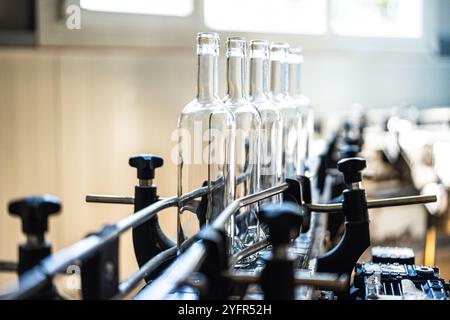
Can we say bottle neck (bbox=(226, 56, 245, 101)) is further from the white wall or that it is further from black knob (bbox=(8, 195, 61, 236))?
the white wall

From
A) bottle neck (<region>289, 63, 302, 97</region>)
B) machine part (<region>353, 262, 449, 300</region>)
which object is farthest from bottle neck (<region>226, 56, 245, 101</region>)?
bottle neck (<region>289, 63, 302, 97</region>)

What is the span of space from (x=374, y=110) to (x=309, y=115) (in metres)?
1.79

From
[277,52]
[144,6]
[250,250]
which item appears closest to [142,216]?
[250,250]

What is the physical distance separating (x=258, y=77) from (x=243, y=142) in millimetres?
97

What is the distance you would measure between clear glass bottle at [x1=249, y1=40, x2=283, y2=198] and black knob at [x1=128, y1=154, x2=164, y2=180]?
0.16 m

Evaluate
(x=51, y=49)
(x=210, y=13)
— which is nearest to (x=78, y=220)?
(x=51, y=49)

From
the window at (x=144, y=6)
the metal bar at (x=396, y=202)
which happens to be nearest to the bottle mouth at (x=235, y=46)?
the metal bar at (x=396, y=202)

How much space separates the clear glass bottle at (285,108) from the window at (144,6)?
1.41m

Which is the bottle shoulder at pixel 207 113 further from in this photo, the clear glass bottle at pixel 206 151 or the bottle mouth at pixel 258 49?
the bottle mouth at pixel 258 49

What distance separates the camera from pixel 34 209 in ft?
1.30

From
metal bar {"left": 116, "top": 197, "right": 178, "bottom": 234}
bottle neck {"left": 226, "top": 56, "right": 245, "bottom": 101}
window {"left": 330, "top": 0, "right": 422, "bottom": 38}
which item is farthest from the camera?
window {"left": 330, "top": 0, "right": 422, "bottom": 38}

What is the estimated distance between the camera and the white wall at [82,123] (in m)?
2.20

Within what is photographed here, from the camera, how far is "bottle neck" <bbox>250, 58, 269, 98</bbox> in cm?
80

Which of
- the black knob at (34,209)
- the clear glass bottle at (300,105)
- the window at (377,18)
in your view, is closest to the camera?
the black knob at (34,209)
